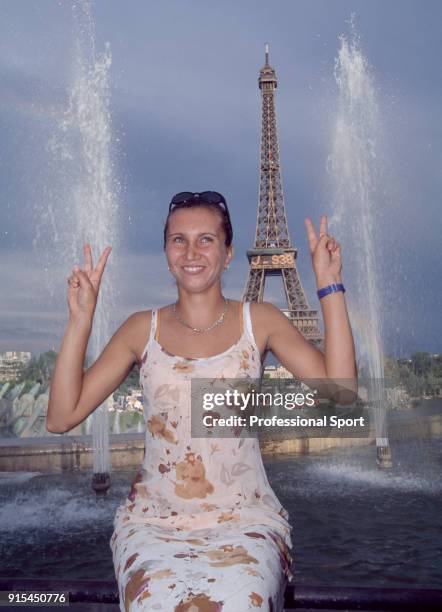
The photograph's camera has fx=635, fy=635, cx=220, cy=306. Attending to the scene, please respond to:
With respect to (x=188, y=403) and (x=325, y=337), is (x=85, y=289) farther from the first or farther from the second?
(x=325, y=337)

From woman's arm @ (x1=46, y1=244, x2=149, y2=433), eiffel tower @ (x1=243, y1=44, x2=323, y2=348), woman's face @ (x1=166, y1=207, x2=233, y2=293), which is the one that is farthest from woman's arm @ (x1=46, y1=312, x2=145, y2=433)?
eiffel tower @ (x1=243, y1=44, x2=323, y2=348)

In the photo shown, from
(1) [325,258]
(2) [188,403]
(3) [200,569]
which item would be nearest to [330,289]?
(1) [325,258]

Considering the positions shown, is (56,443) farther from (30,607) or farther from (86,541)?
(30,607)

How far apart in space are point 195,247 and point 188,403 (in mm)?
518

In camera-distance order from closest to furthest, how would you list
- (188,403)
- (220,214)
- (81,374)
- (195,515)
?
(195,515), (188,403), (81,374), (220,214)

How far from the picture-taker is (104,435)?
1027cm

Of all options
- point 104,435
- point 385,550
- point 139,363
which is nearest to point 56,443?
point 104,435

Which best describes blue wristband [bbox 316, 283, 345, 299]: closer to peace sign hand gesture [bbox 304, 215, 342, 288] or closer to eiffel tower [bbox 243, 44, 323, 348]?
peace sign hand gesture [bbox 304, 215, 342, 288]

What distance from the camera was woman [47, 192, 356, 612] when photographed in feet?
4.85

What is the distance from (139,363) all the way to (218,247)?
18.0 inches

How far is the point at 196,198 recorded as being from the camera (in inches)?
81.7

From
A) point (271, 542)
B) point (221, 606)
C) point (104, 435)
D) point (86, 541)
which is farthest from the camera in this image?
point (104, 435)

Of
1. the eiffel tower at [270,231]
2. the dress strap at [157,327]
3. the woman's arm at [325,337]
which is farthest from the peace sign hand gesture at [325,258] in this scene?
the eiffel tower at [270,231]

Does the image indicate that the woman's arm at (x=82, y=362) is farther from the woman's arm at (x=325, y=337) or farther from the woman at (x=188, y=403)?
the woman's arm at (x=325, y=337)
